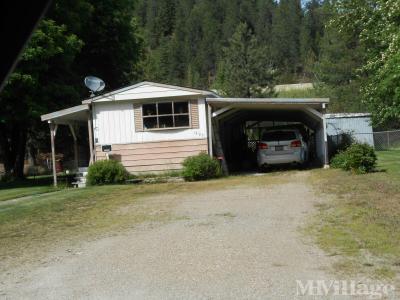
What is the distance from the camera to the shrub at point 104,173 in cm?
1911

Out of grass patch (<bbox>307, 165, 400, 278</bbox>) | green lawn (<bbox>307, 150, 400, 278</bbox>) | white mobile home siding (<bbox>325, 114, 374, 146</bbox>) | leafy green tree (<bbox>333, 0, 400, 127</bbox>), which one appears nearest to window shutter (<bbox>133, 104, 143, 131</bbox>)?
green lawn (<bbox>307, 150, 400, 278</bbox>)

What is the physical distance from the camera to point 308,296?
522 centimetres

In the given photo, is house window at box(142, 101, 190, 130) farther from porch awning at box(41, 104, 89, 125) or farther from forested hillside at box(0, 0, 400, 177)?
forested hillside at box(0, 0, 400, 177)

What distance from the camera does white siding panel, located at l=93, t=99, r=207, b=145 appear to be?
20266mm

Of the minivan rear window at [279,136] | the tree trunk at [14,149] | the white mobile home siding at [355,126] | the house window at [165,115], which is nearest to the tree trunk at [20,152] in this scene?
the tree trunk at [14,149]

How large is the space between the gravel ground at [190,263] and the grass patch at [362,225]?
0.32 metres

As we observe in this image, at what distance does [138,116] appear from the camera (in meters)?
20.4

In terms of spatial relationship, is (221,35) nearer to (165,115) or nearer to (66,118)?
(66,118)

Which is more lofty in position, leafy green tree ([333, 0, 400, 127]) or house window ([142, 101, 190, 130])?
leafy green tree ([333, 0, 400, 127])

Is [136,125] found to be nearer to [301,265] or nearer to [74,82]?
[74,82]

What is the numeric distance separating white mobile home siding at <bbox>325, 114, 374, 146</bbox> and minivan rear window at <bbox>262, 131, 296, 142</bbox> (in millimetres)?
13906

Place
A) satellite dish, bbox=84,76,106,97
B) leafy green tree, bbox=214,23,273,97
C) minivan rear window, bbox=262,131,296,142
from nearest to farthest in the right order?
minivan rear window, bbox=262,131,296,142
satellite dish, bbox=84,76,106,97
leafy green tree, bbox=214,23,273,97

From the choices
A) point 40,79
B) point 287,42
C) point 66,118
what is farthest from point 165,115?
point 287,42

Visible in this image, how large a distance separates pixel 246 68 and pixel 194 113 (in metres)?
44.7
